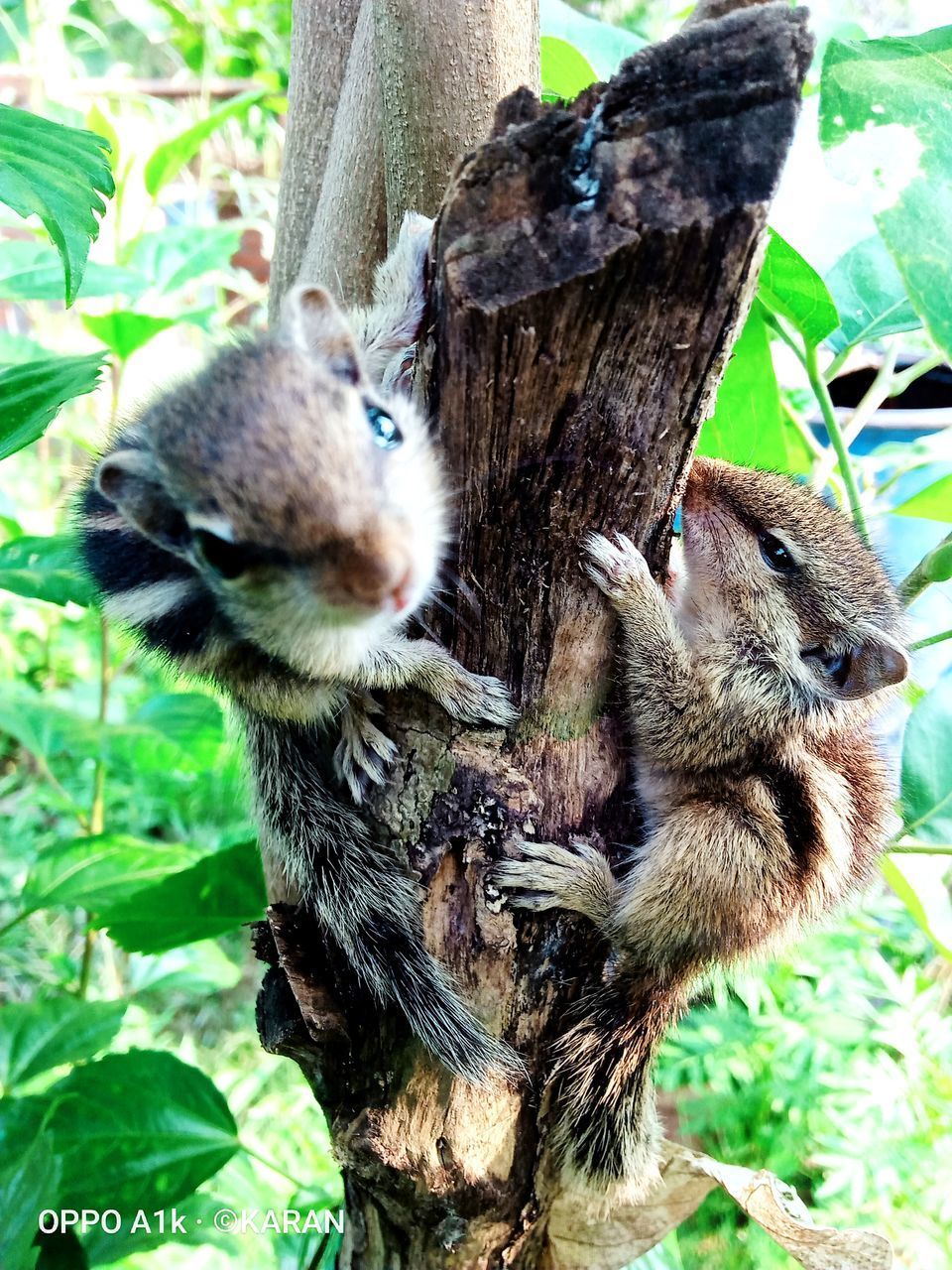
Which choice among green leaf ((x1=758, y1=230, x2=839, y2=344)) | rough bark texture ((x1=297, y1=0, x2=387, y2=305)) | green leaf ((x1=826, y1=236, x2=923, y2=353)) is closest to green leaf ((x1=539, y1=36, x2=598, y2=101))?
rough bark texture ((x1=297, y1=0, x2=387, y2=305))

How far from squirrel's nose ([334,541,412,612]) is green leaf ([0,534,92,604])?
0.64m

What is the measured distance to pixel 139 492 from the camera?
117 centimetres

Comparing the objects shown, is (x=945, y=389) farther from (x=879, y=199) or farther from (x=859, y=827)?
(x=879, y=199)

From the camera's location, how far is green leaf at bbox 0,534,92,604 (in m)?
1.52

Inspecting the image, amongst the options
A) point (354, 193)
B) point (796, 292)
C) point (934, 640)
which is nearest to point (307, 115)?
point (354, 193)

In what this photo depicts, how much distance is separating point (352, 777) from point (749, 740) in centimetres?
66

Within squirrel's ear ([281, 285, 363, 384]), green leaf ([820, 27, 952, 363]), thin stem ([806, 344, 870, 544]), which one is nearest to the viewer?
green leaf ([820, 27, 952, 363])

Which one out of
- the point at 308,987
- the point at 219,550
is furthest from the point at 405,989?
the point at 219,550

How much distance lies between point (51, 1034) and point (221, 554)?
4.06 ft

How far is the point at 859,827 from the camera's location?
1.50 meters

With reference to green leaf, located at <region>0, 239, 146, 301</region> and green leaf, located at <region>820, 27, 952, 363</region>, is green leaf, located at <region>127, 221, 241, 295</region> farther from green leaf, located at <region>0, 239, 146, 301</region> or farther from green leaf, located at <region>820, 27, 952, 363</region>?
green leaf, located at <region>820, 27, 952, 363</region>

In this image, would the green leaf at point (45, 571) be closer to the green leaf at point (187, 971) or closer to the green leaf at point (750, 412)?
the green leaf at point (187, 971)

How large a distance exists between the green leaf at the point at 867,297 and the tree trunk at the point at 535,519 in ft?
2.08

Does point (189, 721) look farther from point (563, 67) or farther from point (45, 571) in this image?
point (563, 67)
